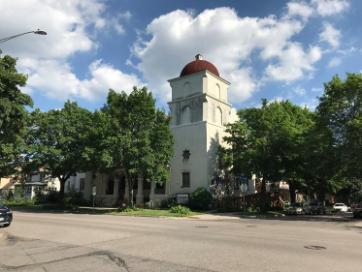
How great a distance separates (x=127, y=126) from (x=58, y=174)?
14.0m

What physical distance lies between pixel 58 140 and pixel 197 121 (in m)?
15.8

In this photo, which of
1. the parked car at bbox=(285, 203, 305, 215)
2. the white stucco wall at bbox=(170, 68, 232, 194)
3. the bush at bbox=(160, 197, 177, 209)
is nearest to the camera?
the parked car at bbox=(285, 203, 305, 215)

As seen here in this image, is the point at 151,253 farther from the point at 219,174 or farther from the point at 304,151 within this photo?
the point at 219,174

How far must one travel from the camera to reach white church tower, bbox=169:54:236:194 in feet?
145

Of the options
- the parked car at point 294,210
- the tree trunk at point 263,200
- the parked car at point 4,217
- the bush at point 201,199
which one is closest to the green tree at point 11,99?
the parked car at point 4,217

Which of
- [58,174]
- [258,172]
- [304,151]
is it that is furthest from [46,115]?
[304,151]

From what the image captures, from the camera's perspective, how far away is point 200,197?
134 feet

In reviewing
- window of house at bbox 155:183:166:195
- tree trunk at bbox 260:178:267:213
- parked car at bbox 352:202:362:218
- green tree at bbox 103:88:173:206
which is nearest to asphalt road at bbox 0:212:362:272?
green tree at bbox 103:88:173:206

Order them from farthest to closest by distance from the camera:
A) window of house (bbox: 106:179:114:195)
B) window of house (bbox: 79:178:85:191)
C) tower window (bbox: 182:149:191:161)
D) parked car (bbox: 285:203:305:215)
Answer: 1. window of house (bbox: 79:178:85:191)
2. window of house (bbox: 106:179:114:195)
3. tower window (bbox: 182:149:191:161)
4. parked car (bbox: 285:203:305:215)

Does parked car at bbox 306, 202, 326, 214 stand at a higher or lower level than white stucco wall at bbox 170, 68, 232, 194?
lower

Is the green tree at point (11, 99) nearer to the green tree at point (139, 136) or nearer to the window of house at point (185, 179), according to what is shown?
the green tree at point (139, 136)

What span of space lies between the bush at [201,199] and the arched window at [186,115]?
9578mm

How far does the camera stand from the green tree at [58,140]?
43.9m

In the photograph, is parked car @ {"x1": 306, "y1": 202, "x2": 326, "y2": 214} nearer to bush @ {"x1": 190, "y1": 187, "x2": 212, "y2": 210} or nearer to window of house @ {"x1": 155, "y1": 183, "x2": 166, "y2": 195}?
bush @ {"x1": 190, "y1": 187, "x2": 212, "y2": 210}
